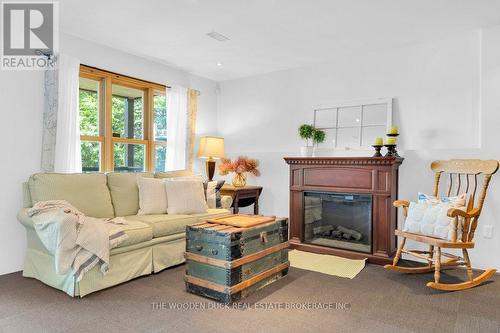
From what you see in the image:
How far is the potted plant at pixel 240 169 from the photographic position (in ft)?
15.3

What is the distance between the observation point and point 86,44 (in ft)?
11.9

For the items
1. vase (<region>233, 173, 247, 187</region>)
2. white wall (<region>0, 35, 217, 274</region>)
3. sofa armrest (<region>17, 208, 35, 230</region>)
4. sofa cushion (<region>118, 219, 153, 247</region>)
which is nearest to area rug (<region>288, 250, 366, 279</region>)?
vase (<region>233, 173, 247, 187</region>)

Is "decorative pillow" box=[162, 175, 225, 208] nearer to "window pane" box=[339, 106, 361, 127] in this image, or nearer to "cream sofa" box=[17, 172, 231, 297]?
"cream sofa" box=[17, 172, 231, 297]

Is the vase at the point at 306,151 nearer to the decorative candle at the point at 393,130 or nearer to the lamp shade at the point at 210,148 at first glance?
the decorative candle at the point at 393,130

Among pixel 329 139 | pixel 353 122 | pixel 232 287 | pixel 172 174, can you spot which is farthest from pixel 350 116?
pixel 232 287

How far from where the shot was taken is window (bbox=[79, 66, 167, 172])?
3834 mm

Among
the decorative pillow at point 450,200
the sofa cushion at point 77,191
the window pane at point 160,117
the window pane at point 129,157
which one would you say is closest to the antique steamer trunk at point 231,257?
the sofa cushion at point 77,191

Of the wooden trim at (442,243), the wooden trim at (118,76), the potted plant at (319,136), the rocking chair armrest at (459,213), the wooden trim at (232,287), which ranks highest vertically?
the wooden trim at (118,76)

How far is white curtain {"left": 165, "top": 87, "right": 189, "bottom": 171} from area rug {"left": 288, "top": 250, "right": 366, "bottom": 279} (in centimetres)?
199

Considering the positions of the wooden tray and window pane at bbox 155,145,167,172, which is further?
window pane at bbox 155,145,167,172

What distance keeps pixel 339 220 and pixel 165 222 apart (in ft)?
6.52

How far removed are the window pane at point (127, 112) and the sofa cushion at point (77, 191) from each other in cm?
95

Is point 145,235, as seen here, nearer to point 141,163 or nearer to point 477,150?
point 141,163

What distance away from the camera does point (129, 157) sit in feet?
14.0
